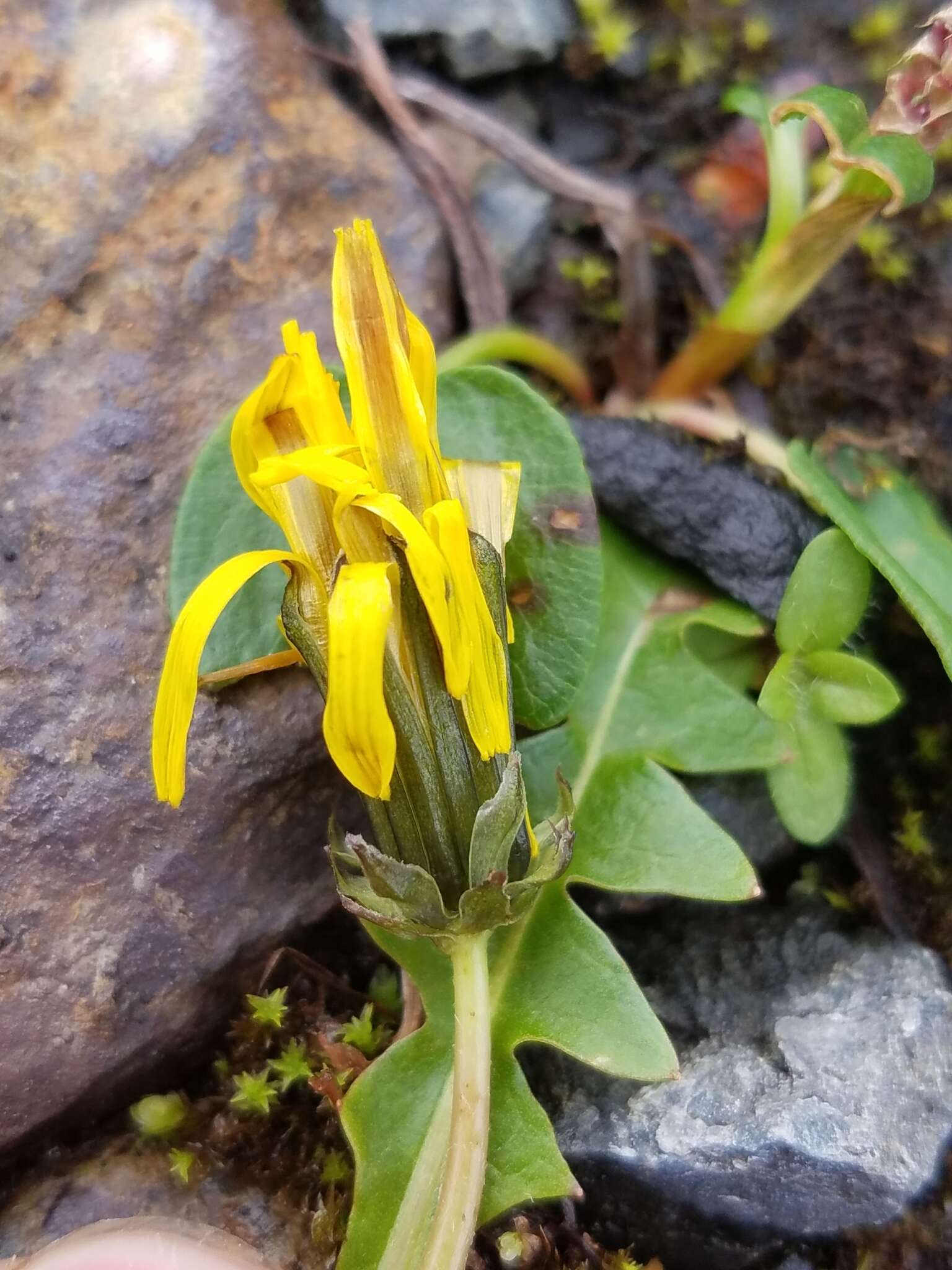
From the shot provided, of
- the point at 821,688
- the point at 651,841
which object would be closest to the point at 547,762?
the point at 651,841

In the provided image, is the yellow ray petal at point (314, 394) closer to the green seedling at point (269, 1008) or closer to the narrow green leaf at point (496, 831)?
the narrow green leaf at point (496, 831)

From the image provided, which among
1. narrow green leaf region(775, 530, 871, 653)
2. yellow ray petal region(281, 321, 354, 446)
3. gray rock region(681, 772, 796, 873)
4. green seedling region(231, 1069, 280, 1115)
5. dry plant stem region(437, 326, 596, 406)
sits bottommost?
green seedling region(231, 1069, 280, 1115)

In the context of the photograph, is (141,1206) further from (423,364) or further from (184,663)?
(423,364)

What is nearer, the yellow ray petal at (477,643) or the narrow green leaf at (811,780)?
the yellow ray petal at (477,643)

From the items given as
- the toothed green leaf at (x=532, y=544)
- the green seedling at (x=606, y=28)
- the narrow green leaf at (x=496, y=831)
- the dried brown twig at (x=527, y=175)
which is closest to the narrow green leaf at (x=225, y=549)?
the toothed green leaf at (x=532, y=544)

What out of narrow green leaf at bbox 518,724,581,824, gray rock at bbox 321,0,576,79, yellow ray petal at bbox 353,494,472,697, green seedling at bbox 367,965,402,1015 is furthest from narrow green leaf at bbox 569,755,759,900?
gray rock at bbox 321,0,576,79

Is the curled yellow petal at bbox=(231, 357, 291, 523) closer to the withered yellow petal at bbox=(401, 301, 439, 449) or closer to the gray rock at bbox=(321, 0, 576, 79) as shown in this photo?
the withered yellow petal at bbox=(401, 301, 439, 449)
